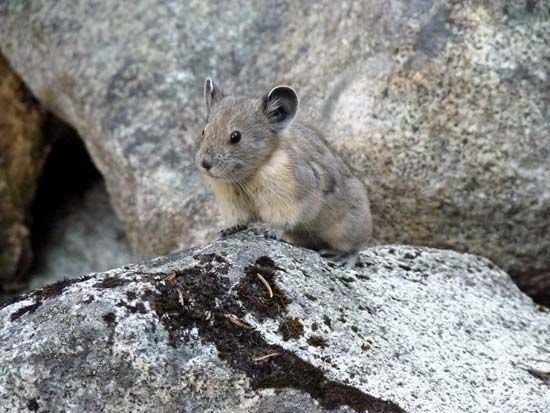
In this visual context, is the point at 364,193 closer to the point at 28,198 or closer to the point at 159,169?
the point at 159,169

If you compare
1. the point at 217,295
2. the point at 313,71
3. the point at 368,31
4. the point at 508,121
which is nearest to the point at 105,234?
the point at 313,71

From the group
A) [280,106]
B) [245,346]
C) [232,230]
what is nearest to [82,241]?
[232,230]

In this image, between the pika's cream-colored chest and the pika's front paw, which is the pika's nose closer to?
the pika's cream-colored chest

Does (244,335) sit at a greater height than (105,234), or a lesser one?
greater

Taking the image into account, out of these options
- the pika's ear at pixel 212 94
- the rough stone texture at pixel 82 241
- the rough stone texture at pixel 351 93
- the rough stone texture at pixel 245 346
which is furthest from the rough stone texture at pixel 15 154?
the rough stone texture at pixel 245 346

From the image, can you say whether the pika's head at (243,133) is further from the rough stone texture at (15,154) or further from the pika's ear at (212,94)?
the rough stone texture at (15,154)

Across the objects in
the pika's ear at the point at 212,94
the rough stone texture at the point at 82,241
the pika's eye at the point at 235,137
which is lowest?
the rough stone texture at the point at 82,241
